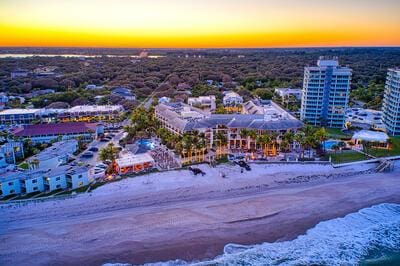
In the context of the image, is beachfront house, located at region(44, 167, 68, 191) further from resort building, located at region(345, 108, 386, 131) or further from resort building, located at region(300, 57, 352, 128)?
resort building, located at region(345, 108, 386, 131)

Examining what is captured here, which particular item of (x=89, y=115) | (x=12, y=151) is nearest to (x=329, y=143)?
(x=12, y=151)

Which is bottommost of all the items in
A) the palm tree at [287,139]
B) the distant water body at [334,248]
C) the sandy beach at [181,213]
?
the distant water body at [334,248]

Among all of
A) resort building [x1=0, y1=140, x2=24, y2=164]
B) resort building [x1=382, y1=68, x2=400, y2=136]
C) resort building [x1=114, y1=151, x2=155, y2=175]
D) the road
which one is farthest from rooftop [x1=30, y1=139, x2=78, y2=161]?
resort building [x1=382, y1=68, x2=400, y2=136]

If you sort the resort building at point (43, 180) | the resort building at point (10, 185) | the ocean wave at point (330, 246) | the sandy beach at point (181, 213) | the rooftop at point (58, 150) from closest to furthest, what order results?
the ocean wave at point (330, 246) < the sandy beach at point (181, 213) < the resort building at point (10, 185) < the resort building at point (43, 180) < the rooftop at point (58, 150)

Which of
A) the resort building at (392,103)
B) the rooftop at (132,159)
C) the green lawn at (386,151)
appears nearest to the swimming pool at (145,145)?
the rooftop at (132,159)

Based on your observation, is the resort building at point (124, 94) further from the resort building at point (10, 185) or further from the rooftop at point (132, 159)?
the resort building at point (10, 185)

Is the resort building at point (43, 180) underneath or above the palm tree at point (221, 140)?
underneath
